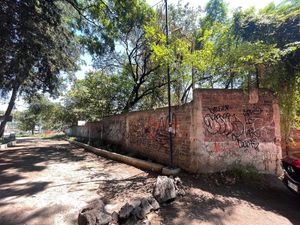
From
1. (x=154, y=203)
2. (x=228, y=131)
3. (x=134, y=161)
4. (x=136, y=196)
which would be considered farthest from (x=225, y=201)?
(x=134, y=161)

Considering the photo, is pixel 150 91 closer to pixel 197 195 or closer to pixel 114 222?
pixel 197 195

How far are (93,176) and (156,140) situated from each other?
2.68m

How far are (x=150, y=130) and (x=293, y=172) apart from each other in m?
5.24

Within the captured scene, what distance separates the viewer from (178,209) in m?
4.37

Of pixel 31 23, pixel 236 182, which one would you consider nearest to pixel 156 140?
pixel 236 182

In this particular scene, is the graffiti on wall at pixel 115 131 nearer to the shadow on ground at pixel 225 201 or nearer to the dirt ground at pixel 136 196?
the dirt ground at pixel 136 196

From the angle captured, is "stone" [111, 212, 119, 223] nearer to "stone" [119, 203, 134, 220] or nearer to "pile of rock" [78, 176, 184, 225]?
"pile of rock" [78, 176, 184, 225]

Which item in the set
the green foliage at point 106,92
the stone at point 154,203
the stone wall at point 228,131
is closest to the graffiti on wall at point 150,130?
the stone wall at point 228,131

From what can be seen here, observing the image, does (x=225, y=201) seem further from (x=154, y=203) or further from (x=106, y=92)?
(x=106, y=92)

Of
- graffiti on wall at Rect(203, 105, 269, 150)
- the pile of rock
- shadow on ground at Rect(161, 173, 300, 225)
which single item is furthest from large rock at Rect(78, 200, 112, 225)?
graffiti on wall at Rect(203, 105, 269, 150)

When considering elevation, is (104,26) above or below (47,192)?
above

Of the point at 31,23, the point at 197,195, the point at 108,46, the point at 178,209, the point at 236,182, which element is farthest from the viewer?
the point at 108,46

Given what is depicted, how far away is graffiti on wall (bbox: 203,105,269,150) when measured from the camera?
634 centimetres

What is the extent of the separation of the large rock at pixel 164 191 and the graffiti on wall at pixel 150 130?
Result: 2.64 meters
